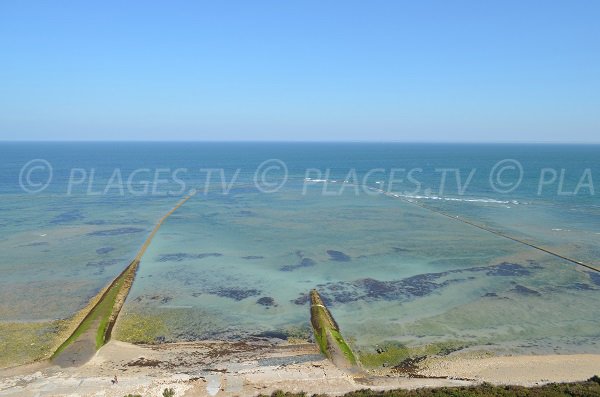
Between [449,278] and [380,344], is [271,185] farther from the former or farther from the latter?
[380,344]

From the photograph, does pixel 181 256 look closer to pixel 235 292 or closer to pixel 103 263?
pixel 103 263

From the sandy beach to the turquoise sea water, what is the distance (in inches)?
73.2

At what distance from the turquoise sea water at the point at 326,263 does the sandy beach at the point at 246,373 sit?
1858 millimetres

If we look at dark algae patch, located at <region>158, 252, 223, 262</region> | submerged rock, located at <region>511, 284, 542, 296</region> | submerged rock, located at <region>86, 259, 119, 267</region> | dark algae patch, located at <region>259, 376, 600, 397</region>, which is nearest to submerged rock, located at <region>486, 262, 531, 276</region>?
submerged rock, located at <region>511, 284, 542, 296</region>

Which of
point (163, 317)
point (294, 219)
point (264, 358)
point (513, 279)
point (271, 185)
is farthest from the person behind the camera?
point (271, 185)

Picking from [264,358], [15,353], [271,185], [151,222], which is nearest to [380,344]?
[264,358]

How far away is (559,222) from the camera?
51.1m

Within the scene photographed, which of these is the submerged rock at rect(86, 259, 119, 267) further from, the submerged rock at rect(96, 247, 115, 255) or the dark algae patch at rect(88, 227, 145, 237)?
the dark algae patch at rect(88, 227, 145, 237)

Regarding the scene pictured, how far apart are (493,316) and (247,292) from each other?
48.6 ft

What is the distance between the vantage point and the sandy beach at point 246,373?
18.9 m

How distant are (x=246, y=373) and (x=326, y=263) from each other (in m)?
17.5

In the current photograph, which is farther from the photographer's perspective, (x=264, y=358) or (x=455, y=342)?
(x=455, y=342)

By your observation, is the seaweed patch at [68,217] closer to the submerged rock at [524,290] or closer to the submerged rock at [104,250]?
the submerged rock at [104,250]

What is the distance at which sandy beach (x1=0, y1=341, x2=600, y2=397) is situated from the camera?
746 inches
